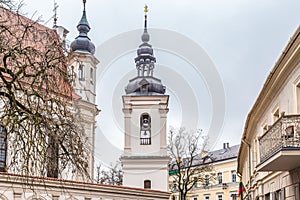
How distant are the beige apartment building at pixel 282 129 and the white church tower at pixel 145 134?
21.8m

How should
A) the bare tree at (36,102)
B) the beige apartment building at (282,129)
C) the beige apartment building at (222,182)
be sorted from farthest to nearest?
the beige apartment building at (222,182) < the beige apartment building at (282,129) < the bare tree at (36,102)

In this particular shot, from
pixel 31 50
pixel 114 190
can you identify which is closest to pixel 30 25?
pixel 31 50

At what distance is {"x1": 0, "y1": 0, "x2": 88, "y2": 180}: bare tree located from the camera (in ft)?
30.0

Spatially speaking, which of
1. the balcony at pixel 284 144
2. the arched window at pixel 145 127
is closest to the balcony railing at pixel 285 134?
the balcony at pixel 284 144

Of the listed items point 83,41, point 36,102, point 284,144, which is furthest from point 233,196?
point 36,102

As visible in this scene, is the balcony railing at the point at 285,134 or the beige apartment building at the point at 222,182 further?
the beige apartment building at the point at 222,182

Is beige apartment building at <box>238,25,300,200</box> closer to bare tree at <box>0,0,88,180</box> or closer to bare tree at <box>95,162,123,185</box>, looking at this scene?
bare tree at <box>0,0,88,180</box>

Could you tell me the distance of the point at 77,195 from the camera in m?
26.3

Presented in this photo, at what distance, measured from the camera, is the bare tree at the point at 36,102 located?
914 centimetres

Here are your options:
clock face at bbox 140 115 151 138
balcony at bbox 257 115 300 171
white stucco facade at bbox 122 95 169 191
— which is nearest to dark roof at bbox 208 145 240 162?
clock face at bbox 140 115 151 138

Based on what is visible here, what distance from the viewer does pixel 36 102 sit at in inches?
379

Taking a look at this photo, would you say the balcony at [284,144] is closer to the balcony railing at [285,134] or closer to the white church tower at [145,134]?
the balcony railing at [285,134]

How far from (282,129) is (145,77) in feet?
101

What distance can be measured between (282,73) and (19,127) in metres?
6.73
